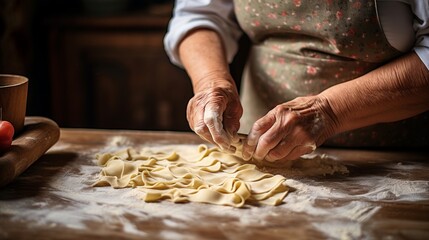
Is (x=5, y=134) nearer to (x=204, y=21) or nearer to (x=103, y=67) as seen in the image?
(x=204, y=21)

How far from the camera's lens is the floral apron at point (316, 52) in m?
1.53

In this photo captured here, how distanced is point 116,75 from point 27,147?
1.62m

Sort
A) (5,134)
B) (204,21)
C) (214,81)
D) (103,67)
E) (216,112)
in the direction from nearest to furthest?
(5,134) < (216,112) < (214,81) < (204,21) < (103,67)

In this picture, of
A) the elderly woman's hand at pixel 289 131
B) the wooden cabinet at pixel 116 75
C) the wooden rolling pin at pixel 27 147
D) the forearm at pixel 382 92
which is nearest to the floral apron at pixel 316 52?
the forearm at pixel 382 92

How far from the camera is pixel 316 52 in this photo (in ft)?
5.41

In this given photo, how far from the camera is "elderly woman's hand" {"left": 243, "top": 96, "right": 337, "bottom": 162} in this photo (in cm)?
144

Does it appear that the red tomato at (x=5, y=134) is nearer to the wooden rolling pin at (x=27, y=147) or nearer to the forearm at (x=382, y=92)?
the wooden rolling pin at (x=27, y=147)

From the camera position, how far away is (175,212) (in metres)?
1.24

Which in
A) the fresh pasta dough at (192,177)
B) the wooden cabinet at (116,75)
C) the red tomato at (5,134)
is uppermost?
the red tomato at (5,134)

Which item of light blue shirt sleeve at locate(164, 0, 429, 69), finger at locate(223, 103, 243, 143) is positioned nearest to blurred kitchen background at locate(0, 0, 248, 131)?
light blue shirt sleeve at locate(164, 0, 429, 69)

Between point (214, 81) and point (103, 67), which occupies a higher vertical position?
point (214, 81)

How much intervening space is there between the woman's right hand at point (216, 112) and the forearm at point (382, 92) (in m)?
0.24

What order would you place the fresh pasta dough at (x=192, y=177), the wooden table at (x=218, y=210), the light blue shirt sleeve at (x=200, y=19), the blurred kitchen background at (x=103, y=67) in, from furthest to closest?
the blurred kitchen background at (x=103, y=67) < the light blue shirt sleeve at (x=200, y=19) < the fresh pasta dough at (x=192, y=177) < the wooden table at (x=218, y=210)

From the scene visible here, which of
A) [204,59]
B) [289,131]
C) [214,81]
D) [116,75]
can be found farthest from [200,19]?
[116,75]
